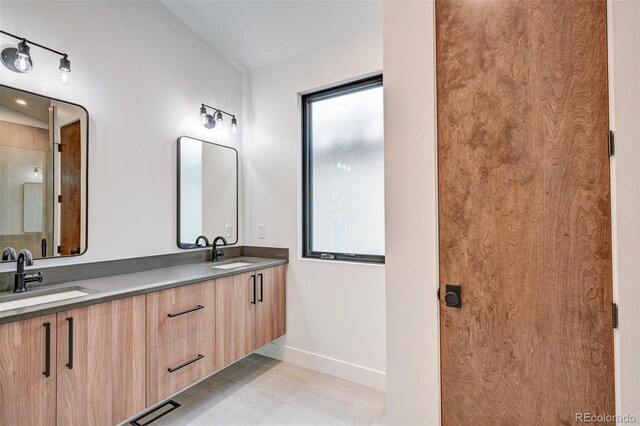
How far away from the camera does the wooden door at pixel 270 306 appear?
8.33ft

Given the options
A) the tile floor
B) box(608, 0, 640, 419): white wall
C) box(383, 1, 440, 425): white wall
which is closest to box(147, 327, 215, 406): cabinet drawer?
the tile floor

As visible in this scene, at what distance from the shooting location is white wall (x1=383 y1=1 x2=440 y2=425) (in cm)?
125

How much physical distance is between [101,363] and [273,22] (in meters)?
2.60

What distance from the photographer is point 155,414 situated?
2.00 metres

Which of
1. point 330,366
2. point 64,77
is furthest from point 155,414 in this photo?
point 64,77

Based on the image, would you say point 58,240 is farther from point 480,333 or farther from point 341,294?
point 480,333

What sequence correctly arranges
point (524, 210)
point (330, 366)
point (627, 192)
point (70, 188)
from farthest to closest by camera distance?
1. point (330, 366)
2. point (70, 188)
3. point (524, 210)
4. point (627, 192)

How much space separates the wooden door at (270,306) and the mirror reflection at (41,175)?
1.28 meters

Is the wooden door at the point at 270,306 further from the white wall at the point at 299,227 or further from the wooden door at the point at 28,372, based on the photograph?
the wooden door at the point at 28,372

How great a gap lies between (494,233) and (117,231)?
2282 millimetres

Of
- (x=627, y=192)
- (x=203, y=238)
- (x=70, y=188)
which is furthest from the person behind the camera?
(x=203, y=238)

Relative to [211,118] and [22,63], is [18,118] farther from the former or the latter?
[211,118]

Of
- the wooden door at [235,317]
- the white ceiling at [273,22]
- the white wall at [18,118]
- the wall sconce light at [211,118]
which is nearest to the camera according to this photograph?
the white wall at [18,118]

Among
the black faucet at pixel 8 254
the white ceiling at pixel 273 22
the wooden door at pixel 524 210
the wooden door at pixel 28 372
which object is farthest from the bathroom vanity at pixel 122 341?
the white ceiling at pixel 273 22
